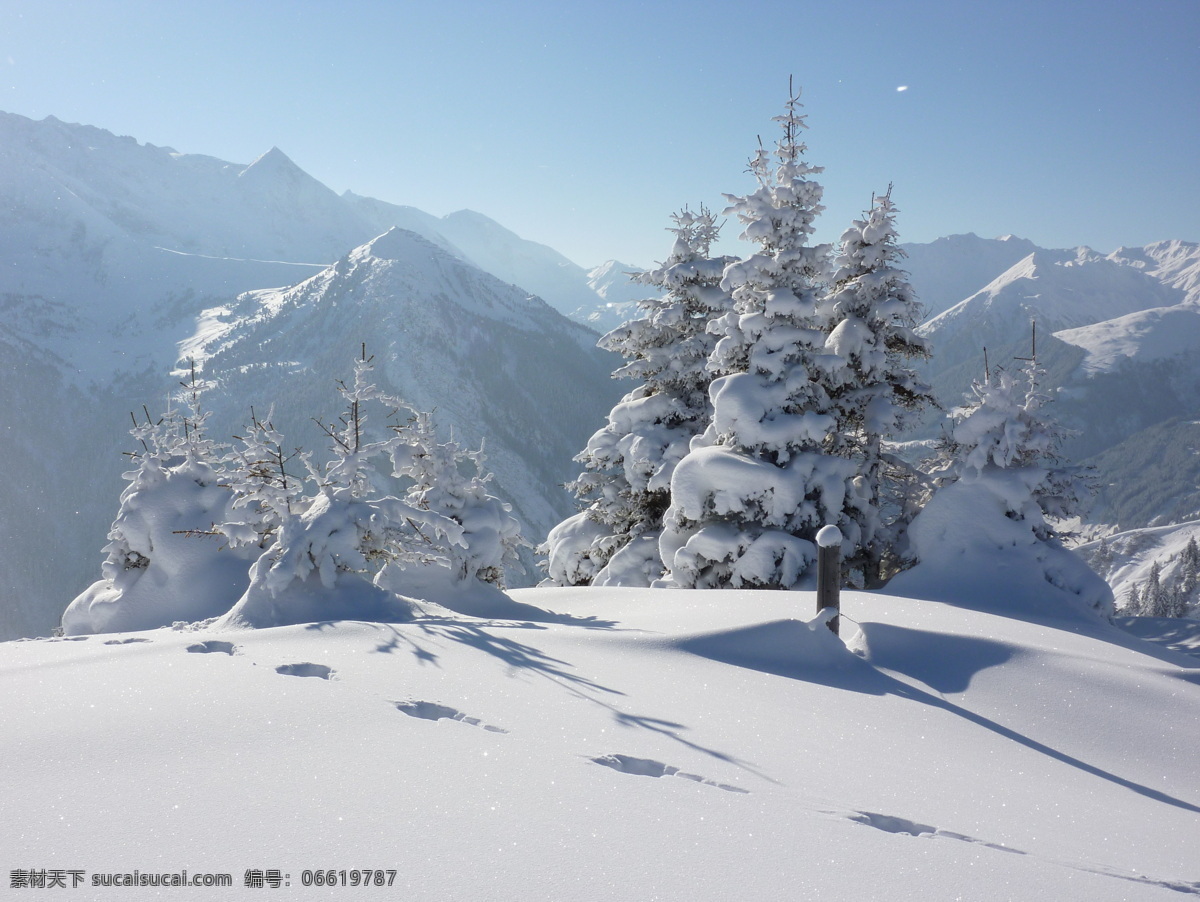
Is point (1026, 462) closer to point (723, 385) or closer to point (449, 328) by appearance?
point (723, 385)

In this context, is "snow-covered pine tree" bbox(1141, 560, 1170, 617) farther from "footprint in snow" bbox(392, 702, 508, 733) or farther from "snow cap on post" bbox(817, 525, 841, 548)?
"footprint in snow" bbox(392, 702, 508, 733)

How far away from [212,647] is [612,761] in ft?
13.7

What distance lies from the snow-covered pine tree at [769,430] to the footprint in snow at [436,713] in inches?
384

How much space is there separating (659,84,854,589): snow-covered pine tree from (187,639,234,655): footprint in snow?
30.9 feet

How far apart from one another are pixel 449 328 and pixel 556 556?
161174 mm

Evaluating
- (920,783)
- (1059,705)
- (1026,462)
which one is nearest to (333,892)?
(920,783)

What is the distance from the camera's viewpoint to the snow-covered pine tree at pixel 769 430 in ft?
45.2

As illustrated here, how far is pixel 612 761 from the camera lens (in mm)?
3918

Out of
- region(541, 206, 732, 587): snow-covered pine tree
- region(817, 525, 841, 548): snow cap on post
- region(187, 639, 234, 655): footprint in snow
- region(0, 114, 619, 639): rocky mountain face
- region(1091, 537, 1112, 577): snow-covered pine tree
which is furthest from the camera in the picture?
region(0, 114, 619, 639): rocky mountain face

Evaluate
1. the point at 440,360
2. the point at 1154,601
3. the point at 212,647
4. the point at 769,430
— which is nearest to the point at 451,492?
the point at 769,430

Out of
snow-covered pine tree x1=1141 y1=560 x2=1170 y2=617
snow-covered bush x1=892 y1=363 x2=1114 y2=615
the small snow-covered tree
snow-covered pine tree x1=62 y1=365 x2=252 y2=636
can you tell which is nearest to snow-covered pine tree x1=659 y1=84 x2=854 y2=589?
snow-covered bush x1=892 y1=363 x2=1114 y2=615

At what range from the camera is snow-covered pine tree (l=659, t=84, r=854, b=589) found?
45.2 feet

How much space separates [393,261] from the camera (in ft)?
628

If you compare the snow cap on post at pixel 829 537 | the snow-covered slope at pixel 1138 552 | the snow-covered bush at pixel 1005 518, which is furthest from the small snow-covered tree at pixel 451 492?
the snow-covered slope at pixel 1138 552
